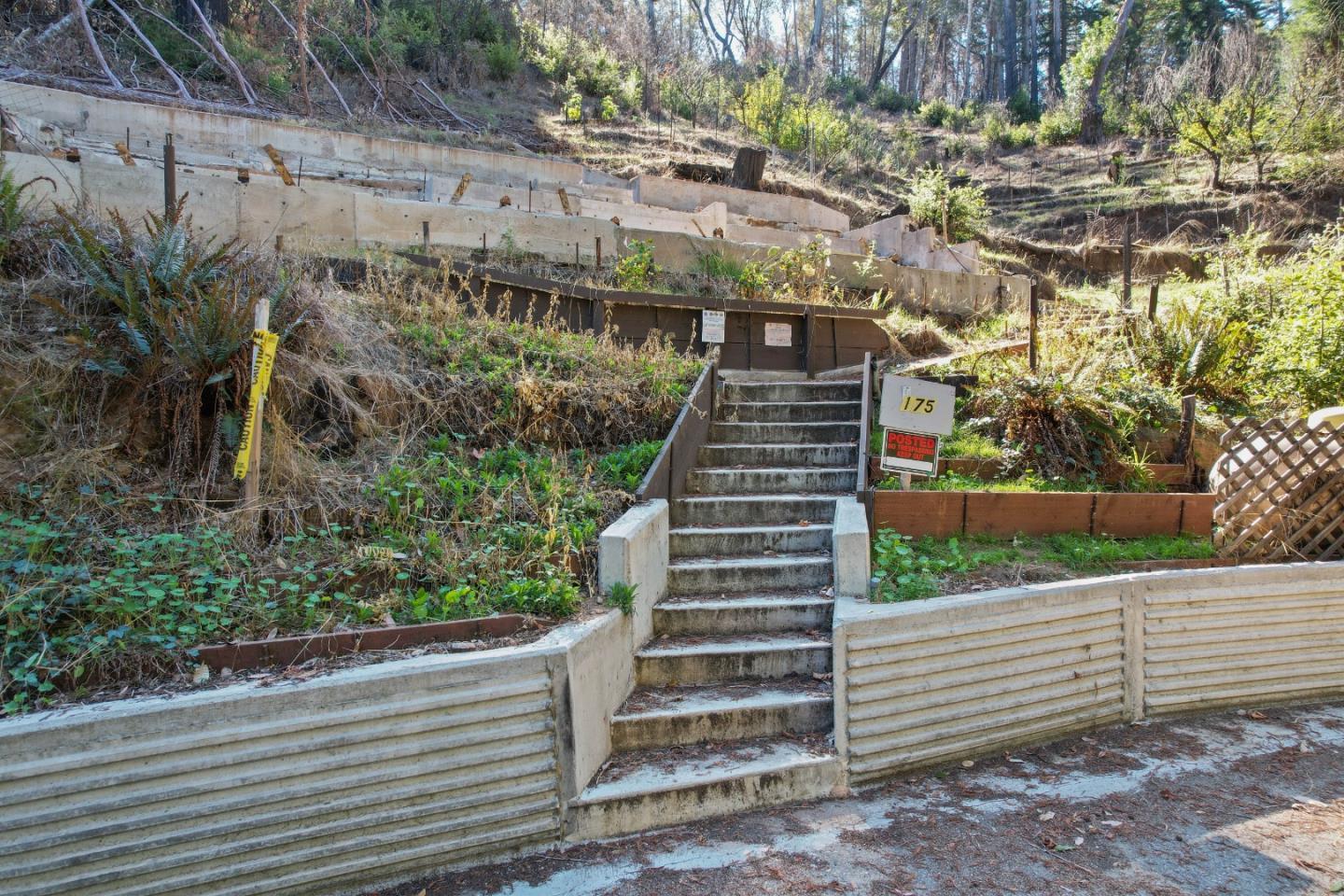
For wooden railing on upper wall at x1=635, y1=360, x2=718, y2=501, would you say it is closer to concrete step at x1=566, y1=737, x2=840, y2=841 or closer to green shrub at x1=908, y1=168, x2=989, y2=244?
concrete step at x1=566, y1=737, x2=840, y2=841

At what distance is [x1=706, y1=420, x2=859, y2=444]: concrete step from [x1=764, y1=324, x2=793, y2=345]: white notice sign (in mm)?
2941

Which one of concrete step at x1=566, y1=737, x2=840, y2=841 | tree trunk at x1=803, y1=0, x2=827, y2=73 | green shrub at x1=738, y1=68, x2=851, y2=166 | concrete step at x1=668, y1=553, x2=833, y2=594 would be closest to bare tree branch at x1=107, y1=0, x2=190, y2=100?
green shrub at x1=738, y1=68, x2=851, y2=166

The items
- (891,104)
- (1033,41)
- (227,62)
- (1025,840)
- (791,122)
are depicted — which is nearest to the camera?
(1025,840)

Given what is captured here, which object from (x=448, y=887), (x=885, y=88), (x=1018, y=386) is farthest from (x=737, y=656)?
(x=885, y=88)

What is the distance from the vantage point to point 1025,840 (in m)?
3.93

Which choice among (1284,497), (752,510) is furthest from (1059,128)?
(752,510)

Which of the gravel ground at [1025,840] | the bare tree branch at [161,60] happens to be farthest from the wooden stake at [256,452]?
the bare tree branch at [161,60]

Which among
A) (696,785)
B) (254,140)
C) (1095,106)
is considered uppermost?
(1095,106)

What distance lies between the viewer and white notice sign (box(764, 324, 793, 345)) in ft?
35.7

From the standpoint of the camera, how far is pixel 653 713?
15.3 ft

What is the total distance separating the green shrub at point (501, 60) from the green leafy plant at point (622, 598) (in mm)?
28112

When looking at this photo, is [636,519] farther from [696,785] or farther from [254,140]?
[254,140]

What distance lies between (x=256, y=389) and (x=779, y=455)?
4468mm

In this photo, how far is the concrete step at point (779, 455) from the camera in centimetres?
762
